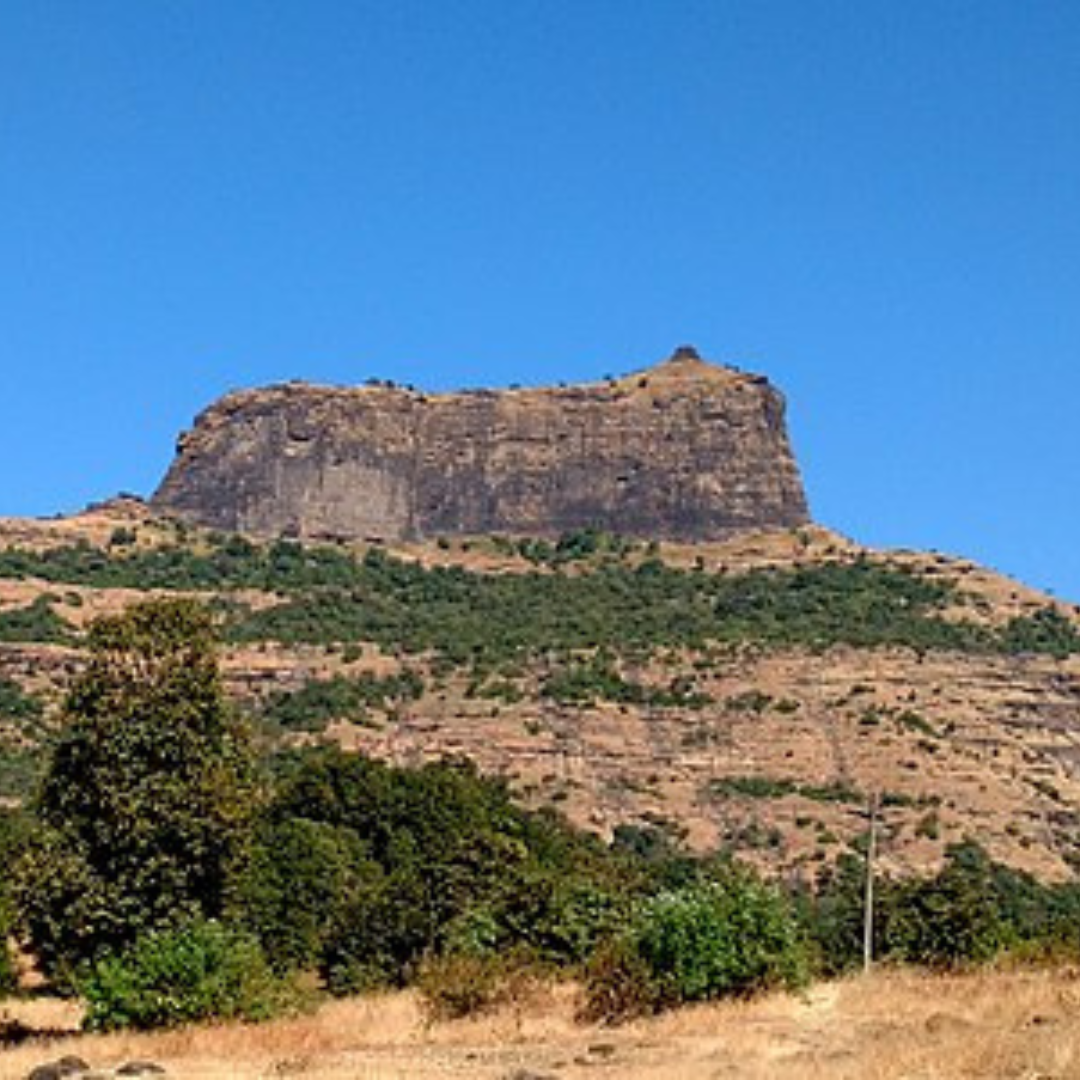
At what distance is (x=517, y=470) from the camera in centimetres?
19362

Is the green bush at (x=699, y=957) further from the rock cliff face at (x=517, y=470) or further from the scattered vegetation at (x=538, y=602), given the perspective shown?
the rock cliff face at (x=517, y=470)

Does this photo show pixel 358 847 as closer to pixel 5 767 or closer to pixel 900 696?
pixel 5 767

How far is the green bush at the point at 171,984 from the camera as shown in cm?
2769

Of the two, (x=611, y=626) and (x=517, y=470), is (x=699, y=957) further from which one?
(x=517, y=470)

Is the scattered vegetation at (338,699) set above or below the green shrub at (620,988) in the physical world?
above

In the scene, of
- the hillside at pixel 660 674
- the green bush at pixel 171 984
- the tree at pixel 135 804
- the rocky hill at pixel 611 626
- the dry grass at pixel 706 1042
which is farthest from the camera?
the rocky hill at pixel 611 626

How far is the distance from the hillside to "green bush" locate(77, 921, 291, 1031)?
61240 mm

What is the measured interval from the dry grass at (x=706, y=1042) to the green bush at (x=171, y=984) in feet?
2.75

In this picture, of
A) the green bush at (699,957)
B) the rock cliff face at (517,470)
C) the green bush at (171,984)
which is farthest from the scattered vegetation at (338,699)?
the green bush at (699,957)

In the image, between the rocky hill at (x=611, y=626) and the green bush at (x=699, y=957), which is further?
the rocky hill at (x=611, y=626)

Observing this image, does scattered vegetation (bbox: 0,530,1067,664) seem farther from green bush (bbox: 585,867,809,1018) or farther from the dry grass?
the dry grass

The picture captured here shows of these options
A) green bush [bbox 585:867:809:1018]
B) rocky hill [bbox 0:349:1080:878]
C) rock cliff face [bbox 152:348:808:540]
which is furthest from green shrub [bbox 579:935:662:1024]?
rock cliff face [bbox 152:348:808:540]

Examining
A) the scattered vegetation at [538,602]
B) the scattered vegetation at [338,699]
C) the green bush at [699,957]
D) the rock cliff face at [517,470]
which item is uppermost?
the rock cliff face at [517,470]

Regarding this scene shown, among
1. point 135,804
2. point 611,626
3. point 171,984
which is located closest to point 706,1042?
point 171,984
